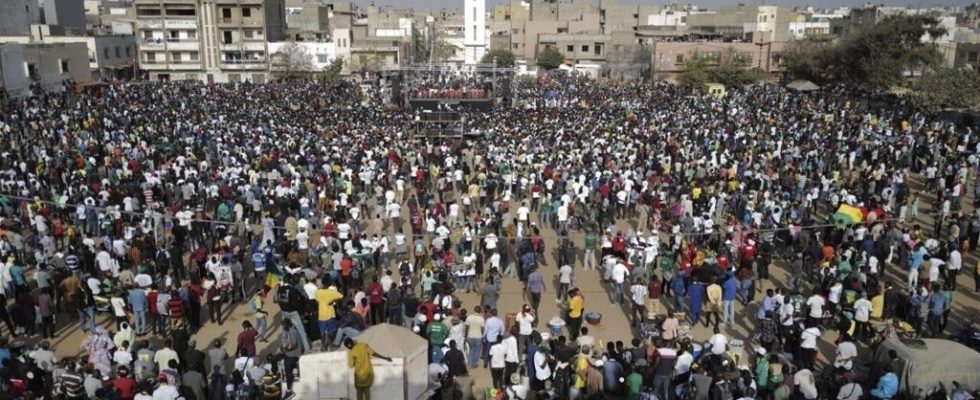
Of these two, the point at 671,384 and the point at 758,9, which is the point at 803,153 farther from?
the point at 758,9

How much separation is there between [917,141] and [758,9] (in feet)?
212

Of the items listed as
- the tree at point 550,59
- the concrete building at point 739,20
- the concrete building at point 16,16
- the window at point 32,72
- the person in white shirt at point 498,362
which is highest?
the concrete building at point 739,20

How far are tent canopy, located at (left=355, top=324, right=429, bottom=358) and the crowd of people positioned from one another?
159 mm

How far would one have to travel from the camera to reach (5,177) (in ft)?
51.7

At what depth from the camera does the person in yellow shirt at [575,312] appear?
32.7 feet

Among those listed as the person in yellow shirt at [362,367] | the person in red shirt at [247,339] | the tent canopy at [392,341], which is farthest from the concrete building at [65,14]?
the person in yellow shirt at [362,367]

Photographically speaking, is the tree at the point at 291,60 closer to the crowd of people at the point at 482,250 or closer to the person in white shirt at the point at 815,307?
the crowd of people at the point at 482,250

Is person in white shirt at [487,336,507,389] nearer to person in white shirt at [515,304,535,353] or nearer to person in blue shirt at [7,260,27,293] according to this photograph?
person in white shirt at [515,304,535,353]

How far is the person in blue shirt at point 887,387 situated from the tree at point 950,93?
2462 cm

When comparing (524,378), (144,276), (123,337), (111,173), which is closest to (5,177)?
(111,173)

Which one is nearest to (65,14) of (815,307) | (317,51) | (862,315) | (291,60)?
(291,60)

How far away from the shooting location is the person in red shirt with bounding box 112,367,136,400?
24.0 ft

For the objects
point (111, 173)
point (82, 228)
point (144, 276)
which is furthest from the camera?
point (111, 173)

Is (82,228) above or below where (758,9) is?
below
